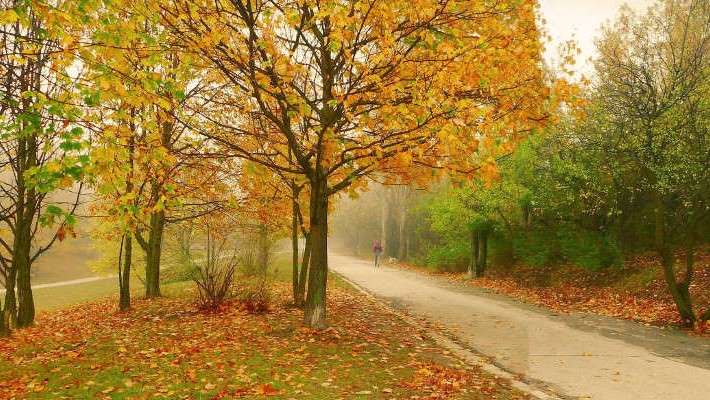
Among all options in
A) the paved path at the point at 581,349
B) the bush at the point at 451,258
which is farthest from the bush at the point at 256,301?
the bush at the point at 451,258

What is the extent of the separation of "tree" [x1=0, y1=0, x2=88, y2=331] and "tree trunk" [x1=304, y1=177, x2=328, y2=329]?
4.23m

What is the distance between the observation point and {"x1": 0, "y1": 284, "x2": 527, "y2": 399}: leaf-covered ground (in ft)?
21.1

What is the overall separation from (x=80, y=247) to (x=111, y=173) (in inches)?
3117

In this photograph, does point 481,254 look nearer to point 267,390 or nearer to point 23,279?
point 23,279

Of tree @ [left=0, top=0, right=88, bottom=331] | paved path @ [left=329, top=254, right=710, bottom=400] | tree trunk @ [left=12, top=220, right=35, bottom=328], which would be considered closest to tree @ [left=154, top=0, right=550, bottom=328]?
tree @ [left=0, top=0, right=88, bottom=331]

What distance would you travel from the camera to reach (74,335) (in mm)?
10555

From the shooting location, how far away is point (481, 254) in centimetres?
2373

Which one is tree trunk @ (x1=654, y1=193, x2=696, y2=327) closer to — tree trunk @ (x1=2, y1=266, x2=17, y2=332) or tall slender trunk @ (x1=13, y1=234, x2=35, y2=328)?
tall slender trunk @ (x1=13, y1=234, x2=35, y2=328)

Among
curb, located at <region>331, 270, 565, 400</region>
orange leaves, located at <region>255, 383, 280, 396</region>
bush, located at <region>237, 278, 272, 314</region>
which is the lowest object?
curb, located at <region>331, 270, 565, 400</region>

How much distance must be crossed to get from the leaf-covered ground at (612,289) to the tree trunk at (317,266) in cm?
748

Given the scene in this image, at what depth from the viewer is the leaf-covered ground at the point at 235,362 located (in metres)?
6.42

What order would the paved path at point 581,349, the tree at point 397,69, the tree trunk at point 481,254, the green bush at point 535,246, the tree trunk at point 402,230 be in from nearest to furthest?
the paved path at point 581,349
the tree at point 397,69
the green bush at point 535,246
the tree trunk at point 481,254
the tree trunk at point 402,230

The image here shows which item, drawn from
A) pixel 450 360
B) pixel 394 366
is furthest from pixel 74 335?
pixel 450 360

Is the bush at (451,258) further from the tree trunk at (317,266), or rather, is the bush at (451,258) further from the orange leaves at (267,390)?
the orange leaves at (267,390)
